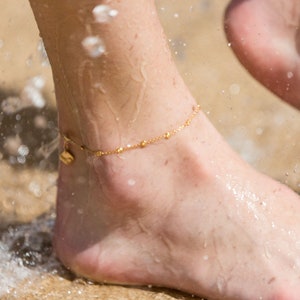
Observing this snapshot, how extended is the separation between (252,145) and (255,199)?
0.52m

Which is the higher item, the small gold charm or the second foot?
the small gold charm

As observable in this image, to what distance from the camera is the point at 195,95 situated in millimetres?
2080

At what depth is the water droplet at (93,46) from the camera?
1.27 meters

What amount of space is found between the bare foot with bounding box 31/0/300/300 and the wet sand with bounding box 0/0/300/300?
70 millimetres

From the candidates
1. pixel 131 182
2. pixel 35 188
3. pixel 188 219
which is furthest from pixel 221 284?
pixel 35 188

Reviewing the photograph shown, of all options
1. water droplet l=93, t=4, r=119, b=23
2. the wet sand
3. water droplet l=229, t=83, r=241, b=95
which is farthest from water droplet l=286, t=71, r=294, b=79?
water droplet l=93, t=4, r=119, b=23

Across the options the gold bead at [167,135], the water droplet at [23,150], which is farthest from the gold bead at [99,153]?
the water droplet at [23,150]

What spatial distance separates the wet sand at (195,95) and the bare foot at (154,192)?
70 mm

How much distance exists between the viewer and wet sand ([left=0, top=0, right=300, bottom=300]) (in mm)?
1497

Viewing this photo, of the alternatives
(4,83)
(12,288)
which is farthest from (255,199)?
(4,83)

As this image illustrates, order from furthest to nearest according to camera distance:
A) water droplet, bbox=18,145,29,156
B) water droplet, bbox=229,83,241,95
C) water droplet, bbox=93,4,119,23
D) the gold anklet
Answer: water droplet, bbox=229,83,241,95, water droplet, bbox=18,145,29,156, the gold anklet, water droplet, bbox=93,4,119,23

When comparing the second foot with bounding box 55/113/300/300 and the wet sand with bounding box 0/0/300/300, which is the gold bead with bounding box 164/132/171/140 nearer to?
the second foot with bounding box 55/113/300/300

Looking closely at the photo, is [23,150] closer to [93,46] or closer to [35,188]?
[35,188]

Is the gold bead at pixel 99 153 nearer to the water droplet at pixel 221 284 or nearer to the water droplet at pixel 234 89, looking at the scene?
the water droplet at pixel 221 284
